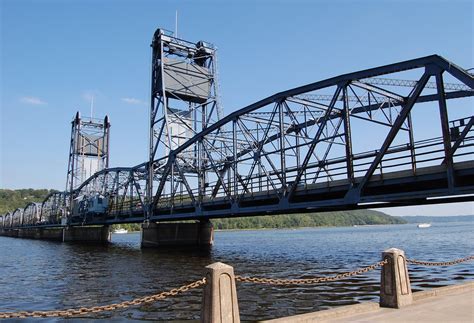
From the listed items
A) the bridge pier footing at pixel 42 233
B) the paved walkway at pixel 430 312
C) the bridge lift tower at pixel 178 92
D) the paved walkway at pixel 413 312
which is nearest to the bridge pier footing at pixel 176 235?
the bridge lift tower at pixel 178 92

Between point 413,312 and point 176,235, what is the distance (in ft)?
159

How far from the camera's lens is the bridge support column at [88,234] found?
83.1m

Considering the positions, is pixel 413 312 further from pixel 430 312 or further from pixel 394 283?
pixel 394 283

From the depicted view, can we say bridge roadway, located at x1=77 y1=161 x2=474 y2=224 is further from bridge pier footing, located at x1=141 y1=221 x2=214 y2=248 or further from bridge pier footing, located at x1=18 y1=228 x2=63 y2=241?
bridge pier footing, located at x1=18 y1=228 x2=63 y2=241

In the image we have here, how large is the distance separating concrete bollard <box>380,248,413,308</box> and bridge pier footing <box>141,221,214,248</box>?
46724 millimetres

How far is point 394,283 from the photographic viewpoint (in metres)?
10.4

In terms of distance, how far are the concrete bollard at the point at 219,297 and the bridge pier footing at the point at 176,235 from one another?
1897 inches

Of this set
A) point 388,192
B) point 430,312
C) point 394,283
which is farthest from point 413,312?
point 388,192

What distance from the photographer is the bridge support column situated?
83.1m

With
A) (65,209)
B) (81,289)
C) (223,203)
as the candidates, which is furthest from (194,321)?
(65,209)

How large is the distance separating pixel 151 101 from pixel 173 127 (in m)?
5.82

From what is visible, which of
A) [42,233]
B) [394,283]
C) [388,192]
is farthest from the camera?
[42,233]

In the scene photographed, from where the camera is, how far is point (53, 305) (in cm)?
1625

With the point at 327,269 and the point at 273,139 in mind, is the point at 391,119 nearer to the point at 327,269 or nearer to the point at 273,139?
the point at 327,269
